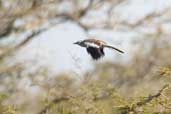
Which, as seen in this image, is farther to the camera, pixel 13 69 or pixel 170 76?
pixel 13 69

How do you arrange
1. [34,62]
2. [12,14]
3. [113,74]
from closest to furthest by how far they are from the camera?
1. [12,14]
2. [34,62]
3. [113,74]

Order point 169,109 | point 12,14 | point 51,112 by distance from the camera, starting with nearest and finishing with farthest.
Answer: point 169,109, point 51,112, point 12,14

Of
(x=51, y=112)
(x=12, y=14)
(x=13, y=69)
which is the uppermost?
(x=12, y=14)

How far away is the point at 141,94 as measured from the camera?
3.59m

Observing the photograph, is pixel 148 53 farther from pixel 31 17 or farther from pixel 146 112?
pixel 146 112

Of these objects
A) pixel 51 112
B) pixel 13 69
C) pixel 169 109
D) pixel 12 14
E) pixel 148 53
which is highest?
pixel 148 53

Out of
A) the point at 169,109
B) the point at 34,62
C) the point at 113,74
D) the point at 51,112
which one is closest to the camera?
the point at 169,109

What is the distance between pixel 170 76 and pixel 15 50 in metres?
9.82

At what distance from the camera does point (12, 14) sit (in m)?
12.4

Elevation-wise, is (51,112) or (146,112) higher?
(51,112)

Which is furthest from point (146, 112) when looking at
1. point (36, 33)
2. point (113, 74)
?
point (113, 74)

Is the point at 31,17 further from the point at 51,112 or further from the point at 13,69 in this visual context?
the point at 51,112

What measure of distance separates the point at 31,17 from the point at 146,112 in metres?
9.67

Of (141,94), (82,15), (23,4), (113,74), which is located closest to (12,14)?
(23,4)
